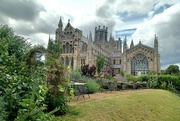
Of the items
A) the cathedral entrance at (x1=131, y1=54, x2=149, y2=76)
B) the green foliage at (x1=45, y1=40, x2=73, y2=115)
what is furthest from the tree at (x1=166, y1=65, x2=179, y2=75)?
the green foliage at (x1=45, y1=40, x2=73, y2=115)

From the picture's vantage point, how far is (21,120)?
8.34 feet

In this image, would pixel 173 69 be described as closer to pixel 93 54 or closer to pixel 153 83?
pixel 93 54

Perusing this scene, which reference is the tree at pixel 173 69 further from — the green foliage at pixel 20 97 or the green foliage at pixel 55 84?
the green foliage at pixel 20 97

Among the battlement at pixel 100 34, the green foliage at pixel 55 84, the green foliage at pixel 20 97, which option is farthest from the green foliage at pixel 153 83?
the battlement at pixel 100 34

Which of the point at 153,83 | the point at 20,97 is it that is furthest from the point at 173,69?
the point at 20,97

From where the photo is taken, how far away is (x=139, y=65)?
186 feet

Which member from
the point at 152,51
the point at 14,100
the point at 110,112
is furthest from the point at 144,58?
the point at 14,100

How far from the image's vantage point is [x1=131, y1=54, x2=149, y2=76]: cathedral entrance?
56.1 meters

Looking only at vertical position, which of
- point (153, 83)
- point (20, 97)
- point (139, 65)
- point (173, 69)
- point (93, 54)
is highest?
point (93, 54)

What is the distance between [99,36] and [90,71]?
6633 cm

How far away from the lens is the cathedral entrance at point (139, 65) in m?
56.1

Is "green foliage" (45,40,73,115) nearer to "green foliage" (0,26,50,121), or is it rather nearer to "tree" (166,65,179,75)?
"green foliage" (0,26,50,121)

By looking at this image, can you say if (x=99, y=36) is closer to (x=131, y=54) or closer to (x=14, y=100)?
(x=131, y=54)

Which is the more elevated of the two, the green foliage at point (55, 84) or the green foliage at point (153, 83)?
the green foliage at point (55, 84)
